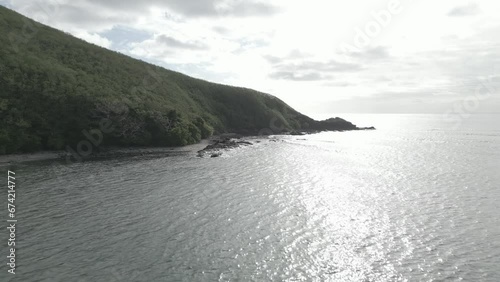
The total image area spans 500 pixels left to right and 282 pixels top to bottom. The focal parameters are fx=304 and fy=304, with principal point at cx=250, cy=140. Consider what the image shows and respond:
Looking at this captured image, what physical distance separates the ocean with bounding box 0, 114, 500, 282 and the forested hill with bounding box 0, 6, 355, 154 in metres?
16.8

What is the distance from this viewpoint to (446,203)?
43438 millimetres

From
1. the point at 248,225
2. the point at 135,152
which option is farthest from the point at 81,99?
the point at 248,225

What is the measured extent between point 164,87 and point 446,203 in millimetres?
118170

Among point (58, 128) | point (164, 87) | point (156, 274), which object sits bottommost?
point (156, 274)

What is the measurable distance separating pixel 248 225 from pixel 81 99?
7290cm

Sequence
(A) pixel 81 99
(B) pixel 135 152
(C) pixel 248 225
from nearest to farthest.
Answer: (C) pixel 248 225, (B) pixel 135 152, (A) pixel 81 99

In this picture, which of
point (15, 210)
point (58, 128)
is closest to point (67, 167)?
point (58, 128)

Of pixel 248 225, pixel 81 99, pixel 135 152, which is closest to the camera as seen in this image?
pixel 248 225

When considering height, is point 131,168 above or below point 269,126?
below

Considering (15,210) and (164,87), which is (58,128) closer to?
(15,210)

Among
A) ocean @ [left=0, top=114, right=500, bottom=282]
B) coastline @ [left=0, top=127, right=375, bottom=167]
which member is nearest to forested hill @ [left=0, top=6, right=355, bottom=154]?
coastline @ [left=0, top=127, right=375, bottom=167]

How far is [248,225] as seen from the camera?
34.1 m

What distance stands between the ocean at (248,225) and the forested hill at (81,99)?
660 inches

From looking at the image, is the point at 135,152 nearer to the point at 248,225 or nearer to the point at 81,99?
the point at 81,99
